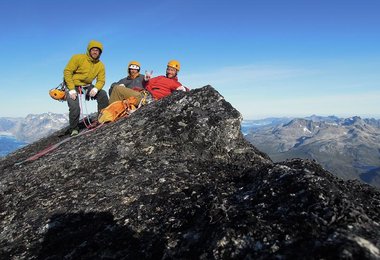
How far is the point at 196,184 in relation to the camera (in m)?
11.3

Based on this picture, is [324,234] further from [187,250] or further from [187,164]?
[187,164]

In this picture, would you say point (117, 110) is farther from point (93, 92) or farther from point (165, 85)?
point (165, 85)

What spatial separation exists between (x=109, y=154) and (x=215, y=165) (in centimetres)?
456

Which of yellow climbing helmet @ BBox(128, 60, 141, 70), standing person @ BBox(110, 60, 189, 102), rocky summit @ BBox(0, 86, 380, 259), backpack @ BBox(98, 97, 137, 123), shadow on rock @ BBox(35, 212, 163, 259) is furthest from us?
yellow climbing helmet @ BBox(128, 60, 141, 70)

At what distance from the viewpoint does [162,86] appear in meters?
24.0

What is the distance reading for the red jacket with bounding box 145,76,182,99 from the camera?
23.8 meters

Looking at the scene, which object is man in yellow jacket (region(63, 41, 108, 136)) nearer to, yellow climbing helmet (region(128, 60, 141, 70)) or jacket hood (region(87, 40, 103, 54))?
jacket hood (region(87, 40, 103, 54))

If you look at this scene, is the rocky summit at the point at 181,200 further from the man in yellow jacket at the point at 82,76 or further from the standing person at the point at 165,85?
the standing person at the point at 165,85

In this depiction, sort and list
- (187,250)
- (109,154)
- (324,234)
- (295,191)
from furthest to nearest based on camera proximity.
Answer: (109,154), (295,191), (187,250), (324,234)

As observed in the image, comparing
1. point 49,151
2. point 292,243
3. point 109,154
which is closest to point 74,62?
point 49,151

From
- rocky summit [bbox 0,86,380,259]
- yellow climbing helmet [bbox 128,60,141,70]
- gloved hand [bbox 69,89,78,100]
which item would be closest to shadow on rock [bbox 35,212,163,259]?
rocky summit [bbox 0,86,380,259]

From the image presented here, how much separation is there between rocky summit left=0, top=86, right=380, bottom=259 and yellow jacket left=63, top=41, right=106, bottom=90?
18.2 feet

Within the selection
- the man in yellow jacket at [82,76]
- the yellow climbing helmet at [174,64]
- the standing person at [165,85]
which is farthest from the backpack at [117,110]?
the yellow climbing helmet at [174,64]

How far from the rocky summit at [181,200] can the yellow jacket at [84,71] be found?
18.2 feet
